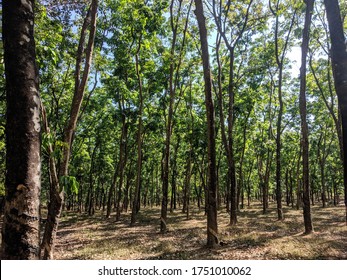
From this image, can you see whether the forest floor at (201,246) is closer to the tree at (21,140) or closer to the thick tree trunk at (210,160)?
the thick tree trunk at (210,160)

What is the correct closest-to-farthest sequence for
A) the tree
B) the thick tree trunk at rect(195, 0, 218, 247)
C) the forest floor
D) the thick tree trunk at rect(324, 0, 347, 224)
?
1. the tree
2. the thick tree trunk at rect(324, 0, 347, 224)
3. the forest floor
4. the thick tree trunk at rect(195, 0, 218, 247)

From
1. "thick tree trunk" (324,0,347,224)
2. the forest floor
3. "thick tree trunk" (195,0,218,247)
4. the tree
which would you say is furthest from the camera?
"thick tree trunk" (195,0,218,247)

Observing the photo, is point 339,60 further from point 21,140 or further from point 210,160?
point 210,160

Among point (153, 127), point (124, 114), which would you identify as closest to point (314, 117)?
point (153, 127)

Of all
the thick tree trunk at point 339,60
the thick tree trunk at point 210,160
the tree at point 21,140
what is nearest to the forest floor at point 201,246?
the thick tree trunk at point 210,160

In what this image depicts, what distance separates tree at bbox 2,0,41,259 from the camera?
2205 mm

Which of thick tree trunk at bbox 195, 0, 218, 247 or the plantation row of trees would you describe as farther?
thick tree trunk at bbox 195, 0, 218, 247

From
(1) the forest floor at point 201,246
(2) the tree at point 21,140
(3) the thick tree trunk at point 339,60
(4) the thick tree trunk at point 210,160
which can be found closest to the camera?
(2) the tree at point 21,140

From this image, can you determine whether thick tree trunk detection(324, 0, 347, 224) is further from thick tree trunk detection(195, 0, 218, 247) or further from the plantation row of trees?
thick tree trunk detection(195, 0, 218, 247)

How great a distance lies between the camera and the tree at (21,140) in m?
2.21

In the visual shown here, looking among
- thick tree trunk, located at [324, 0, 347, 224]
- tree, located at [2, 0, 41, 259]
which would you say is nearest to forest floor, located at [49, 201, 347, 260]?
thick tree trunk, located at [324, 0, 347, 224]

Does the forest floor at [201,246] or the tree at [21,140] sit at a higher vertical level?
the tree at [21,140]

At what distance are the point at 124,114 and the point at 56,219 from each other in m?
16.0

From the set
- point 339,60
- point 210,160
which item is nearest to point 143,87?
point 210,160
